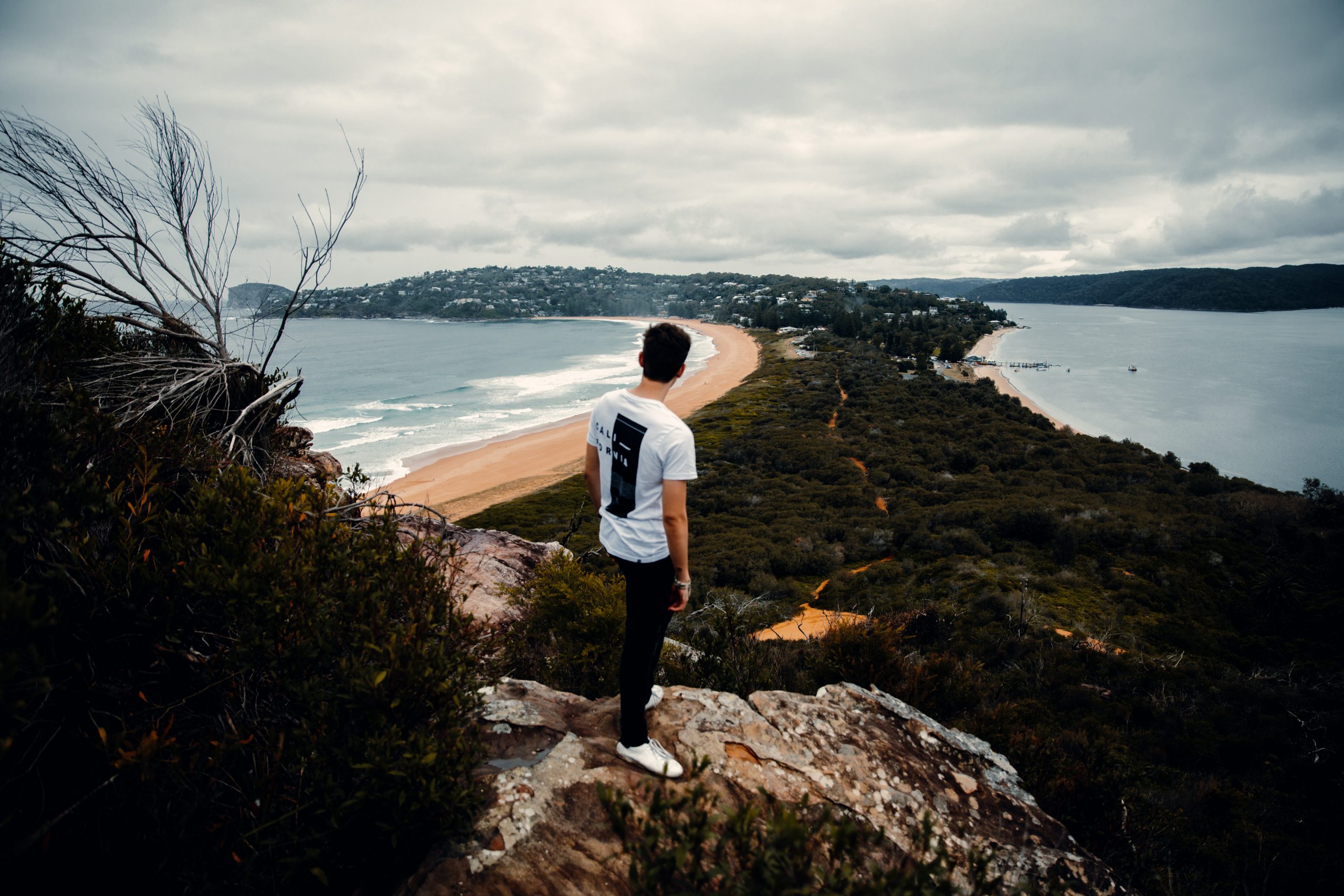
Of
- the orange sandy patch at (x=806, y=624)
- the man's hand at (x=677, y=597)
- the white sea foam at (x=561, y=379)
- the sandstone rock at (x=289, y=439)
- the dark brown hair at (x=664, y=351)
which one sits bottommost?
the orange sandy patch at (x=806, y=624)

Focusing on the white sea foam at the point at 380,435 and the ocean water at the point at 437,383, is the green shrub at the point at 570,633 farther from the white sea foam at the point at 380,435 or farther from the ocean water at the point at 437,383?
the white sea foam at the point at 380,435

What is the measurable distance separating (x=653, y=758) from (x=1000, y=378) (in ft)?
198

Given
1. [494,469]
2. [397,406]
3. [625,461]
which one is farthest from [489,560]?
[397,406]

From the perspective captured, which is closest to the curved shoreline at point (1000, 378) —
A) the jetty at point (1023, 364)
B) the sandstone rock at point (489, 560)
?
the jetty at point (1023, 364)

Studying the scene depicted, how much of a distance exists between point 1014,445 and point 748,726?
28.2m

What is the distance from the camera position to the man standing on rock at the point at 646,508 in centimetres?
A: 245

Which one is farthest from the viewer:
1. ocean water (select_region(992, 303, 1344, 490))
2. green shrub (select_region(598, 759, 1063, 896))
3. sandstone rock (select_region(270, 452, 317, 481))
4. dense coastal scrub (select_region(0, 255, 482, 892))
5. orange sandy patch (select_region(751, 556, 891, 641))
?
ocean water (select_region(992, 303, 1344, 490))

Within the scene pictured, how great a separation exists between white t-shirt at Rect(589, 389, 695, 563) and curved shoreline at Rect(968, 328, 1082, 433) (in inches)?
1478

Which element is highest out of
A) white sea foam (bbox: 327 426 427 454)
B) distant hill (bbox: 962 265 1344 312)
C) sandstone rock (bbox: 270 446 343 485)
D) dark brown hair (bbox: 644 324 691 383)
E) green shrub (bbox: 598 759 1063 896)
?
distant hill (bbox: 962 265 1344 312)

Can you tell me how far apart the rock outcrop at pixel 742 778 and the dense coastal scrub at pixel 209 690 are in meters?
0.24

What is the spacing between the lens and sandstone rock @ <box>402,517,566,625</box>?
19.4 feet

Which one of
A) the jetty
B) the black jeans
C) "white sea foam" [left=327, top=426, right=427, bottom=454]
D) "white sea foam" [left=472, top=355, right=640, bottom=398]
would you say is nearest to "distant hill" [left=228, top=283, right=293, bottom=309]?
the black jeans

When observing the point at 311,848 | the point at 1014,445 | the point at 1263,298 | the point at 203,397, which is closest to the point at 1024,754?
the point at 311,848

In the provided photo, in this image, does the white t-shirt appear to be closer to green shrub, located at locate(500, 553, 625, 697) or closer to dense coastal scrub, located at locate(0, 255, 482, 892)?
dense coastal scrub, located at locate(0, 255, 482, 892)
